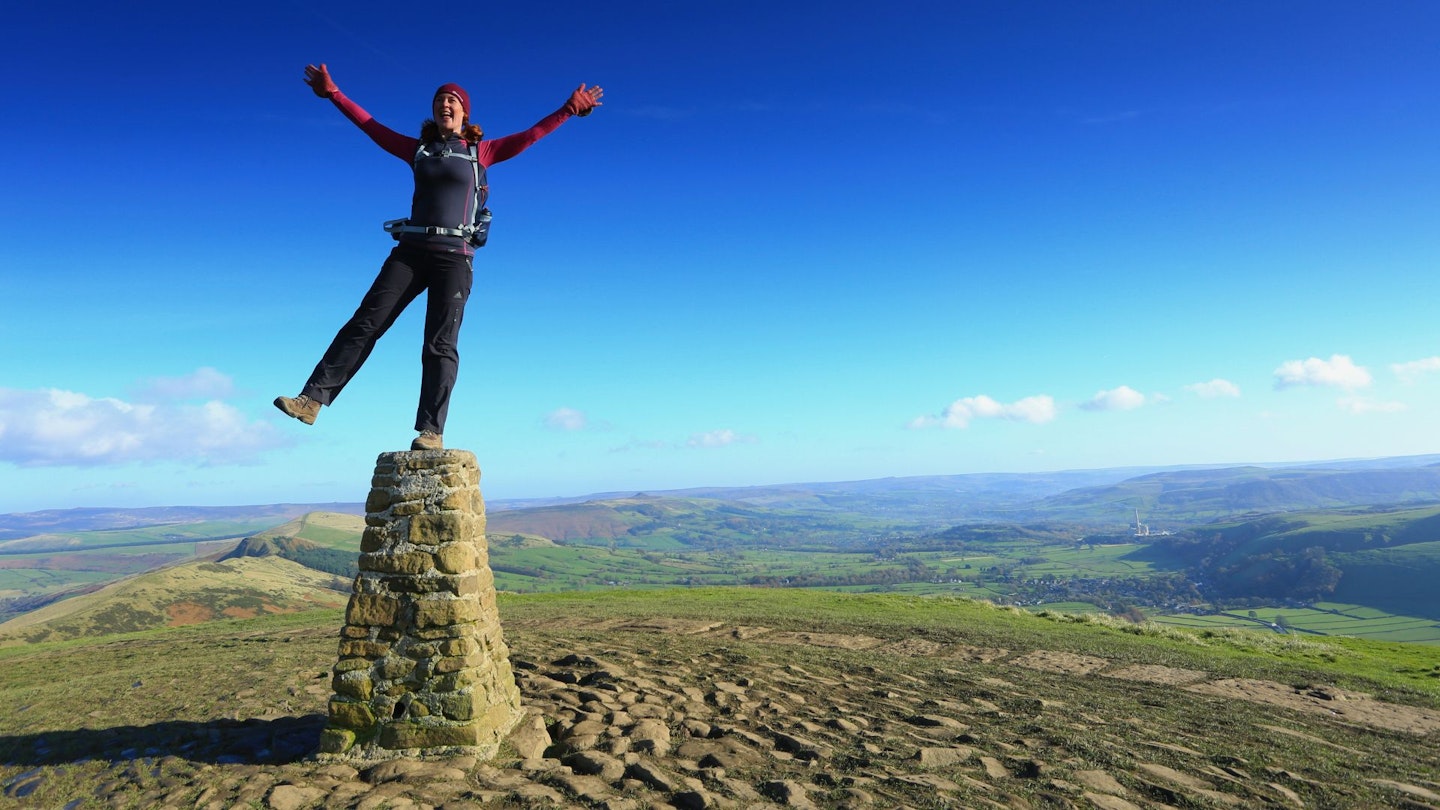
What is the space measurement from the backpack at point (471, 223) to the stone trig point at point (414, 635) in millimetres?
2363

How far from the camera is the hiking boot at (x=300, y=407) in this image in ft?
21.4

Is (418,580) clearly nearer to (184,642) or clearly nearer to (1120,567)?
(184,642)

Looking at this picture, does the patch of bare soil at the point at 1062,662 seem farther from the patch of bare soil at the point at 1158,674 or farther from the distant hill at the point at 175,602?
the distant hill at the point at 175,602

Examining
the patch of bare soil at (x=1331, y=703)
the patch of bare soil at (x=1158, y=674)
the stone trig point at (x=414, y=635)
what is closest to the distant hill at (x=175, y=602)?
the stone trig point at (x=414, y=635)

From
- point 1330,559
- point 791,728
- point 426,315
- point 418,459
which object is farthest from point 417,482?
point 1330,559

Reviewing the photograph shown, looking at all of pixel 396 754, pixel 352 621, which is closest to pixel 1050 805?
pixel 396 754

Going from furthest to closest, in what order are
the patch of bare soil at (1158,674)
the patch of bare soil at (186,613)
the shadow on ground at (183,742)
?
1. the patch of bare soil at (186,613)
2. the patch of bare soil at (1158,674)
3. the shadow on ground at (183,742)

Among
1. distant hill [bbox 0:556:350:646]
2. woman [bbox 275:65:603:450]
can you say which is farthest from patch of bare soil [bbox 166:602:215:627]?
woman [bbox 275:65:603:450]

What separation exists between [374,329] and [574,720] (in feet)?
16.9

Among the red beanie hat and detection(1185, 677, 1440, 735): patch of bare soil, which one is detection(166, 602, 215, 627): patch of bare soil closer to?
the red beanie hat

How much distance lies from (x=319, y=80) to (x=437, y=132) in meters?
1.26

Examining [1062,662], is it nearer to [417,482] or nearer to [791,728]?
[791,728]

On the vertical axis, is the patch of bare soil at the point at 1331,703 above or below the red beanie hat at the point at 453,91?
below

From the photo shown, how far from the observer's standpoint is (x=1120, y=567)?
168m
